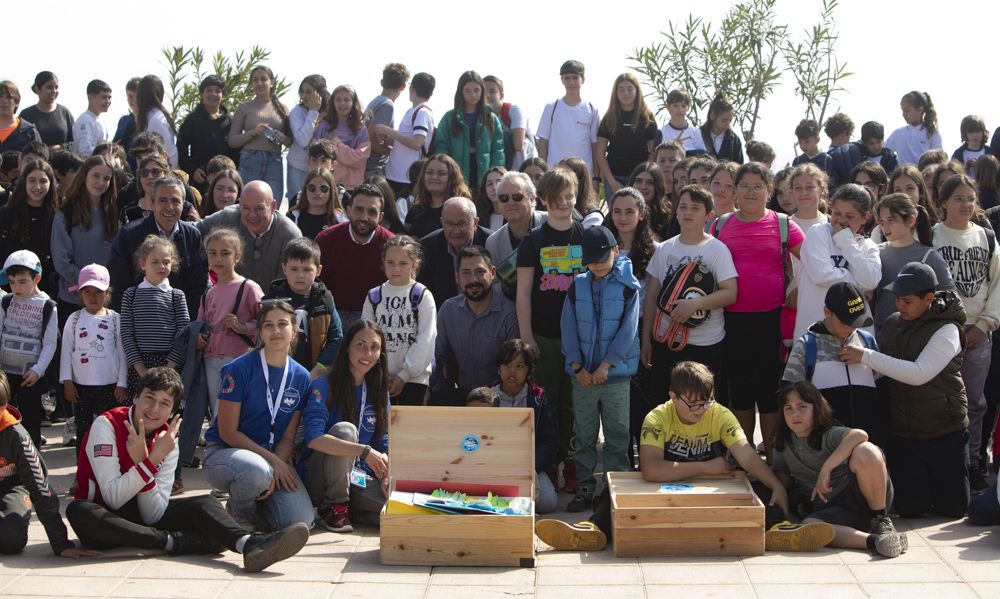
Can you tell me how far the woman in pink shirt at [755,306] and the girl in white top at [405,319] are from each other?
201 centimetres

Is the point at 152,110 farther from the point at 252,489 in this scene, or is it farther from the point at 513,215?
the point at 252,489

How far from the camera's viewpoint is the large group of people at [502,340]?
6348mm

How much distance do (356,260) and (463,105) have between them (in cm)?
283

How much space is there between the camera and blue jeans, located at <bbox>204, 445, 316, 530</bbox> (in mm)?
6457

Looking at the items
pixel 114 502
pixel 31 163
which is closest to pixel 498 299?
pixel 114 502

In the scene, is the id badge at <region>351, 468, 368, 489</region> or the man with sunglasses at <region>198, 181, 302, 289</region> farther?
the man with sunglasses at <region>198, 181, 302, 289</region>

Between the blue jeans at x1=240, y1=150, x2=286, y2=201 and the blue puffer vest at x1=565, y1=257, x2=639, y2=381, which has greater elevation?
the blue jeans at x1=240, y1=150, x2=286, y2=201

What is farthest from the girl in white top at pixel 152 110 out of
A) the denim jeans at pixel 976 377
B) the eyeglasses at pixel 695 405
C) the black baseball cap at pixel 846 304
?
the denim jeans at pixel 976 377

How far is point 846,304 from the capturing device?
6805 mm

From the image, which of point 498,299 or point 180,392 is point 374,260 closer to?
point 498,299

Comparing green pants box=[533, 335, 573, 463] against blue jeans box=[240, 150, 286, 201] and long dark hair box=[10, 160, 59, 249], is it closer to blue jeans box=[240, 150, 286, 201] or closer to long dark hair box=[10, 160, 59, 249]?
long dark hair box=[10, 160, 59, 249]

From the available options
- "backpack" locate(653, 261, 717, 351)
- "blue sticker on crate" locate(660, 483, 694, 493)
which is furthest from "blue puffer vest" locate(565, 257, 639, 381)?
"blue sticker on crate" locate(660, 483, 694, 493)

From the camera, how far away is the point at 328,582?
568cm

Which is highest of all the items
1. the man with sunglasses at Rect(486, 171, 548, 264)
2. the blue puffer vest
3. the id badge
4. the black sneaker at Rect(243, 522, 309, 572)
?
the man with sunglasses at Rect(486, 171, 548, 264)
